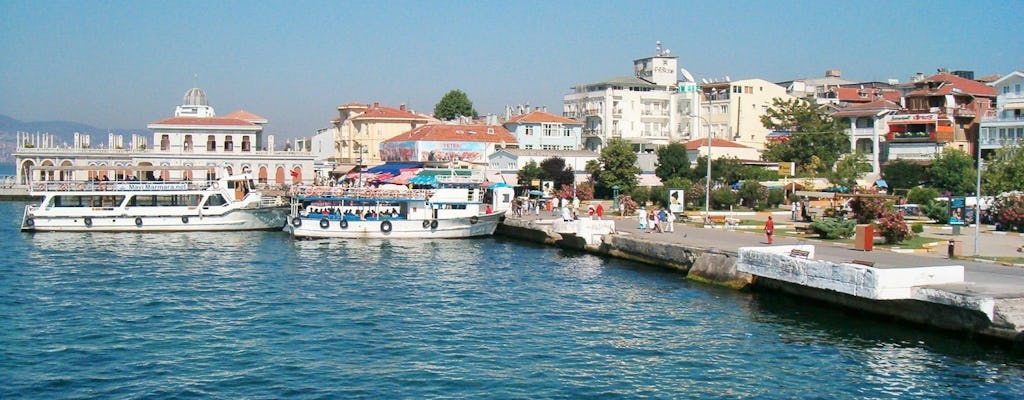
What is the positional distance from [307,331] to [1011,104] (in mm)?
52930

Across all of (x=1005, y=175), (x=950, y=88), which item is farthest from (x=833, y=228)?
(x=950, y=88)

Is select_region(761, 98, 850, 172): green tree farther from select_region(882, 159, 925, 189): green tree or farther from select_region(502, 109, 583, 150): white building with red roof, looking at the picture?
select_region(502, 109, 583, 150): white building with red roof

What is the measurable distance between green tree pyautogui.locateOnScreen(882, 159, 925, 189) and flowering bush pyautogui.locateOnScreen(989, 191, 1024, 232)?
2131cm

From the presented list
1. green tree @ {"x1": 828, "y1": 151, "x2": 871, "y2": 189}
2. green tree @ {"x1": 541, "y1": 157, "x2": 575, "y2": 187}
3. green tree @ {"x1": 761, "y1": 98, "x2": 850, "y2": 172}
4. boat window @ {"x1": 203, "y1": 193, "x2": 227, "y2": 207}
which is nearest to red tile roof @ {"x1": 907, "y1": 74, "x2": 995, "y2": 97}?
green tree @ {"x1": 761, "y1": 98, "x2": 850, "y2": 172}

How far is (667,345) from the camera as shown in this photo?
72.8 feet

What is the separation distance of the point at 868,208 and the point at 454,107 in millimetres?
72787

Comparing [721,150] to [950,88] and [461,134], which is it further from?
[461,134]

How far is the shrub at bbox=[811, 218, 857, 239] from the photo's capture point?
35281 millimetres

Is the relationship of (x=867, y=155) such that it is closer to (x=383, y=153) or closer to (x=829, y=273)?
(x=383, y=153)

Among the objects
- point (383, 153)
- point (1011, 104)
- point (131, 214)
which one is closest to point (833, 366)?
point (131, 214)

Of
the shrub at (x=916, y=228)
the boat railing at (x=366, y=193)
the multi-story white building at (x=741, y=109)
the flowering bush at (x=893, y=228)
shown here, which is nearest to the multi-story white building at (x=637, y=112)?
the multi-story white building at (x=741, y=109)

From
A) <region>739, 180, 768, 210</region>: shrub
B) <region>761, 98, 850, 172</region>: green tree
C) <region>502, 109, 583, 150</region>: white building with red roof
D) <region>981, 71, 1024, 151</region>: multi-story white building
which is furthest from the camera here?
<region>502, 109, 583, 150</region>: white building with red roof

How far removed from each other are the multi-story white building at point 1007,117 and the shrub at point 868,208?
2734cm

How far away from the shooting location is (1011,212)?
37.6m
